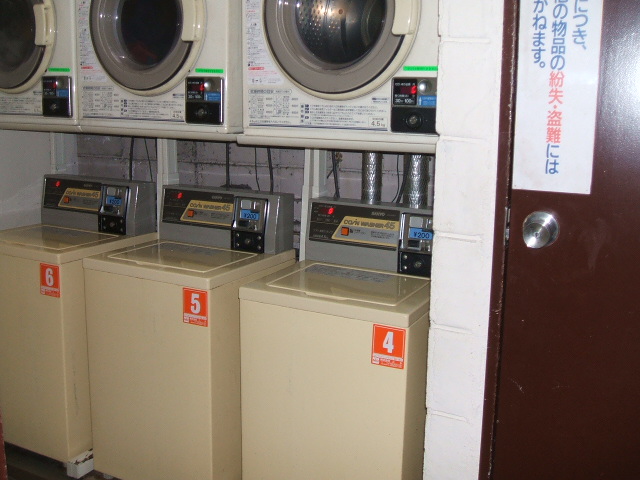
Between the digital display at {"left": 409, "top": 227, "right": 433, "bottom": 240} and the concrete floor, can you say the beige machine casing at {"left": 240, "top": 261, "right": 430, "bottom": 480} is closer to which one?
the digital display at {"left": 409, "top": 227, "right": 433, "bottom": 240}

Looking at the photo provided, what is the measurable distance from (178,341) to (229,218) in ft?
1.80

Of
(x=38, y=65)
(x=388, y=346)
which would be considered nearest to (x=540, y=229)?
(x=388, y=346)

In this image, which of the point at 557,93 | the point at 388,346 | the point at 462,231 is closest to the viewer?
the point at 557,93

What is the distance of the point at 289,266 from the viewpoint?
2316mm

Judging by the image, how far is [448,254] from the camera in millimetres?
1543

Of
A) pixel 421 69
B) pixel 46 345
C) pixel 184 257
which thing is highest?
pixel 421 69

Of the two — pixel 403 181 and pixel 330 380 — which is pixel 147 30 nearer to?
pixel 403 181

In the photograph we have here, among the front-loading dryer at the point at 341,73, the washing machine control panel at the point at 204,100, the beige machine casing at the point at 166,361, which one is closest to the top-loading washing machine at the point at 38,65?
the washing machine control panel at the point at 204,100

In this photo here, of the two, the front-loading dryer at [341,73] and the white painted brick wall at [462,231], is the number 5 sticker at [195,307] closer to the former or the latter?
the front-loading dryer at [341,73]

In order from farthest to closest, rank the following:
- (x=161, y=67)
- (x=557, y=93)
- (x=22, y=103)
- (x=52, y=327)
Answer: (x=22, y=103) < (x=52, y=327) < (x=161, y=67) < (x=557, y=93)

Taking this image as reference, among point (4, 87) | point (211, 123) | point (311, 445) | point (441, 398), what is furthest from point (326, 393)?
point (4, 87)

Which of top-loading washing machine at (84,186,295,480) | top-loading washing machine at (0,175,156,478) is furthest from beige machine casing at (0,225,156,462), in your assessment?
top-loading washing machine at (84,186,295,480)

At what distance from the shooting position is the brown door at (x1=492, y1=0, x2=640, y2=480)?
4.43 feet

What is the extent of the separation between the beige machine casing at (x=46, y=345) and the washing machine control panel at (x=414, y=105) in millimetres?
1250
